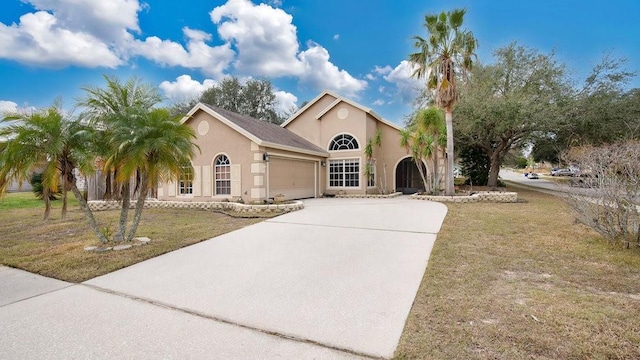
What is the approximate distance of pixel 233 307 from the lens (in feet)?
12.4

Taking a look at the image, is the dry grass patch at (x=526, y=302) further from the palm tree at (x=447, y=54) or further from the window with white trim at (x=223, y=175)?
the window with white trim at (x=223, y=175)

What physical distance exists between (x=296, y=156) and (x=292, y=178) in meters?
1.28

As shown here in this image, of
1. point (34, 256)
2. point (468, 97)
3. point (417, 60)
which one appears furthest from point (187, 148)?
point (468, 97)

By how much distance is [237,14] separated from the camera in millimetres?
17047

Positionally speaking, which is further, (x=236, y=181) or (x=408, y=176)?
(x=408, y=176)

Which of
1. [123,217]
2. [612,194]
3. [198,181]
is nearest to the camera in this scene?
[612,194]

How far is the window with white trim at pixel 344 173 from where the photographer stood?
1967 cm

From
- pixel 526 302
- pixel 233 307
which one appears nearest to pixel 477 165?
pixel 526 302

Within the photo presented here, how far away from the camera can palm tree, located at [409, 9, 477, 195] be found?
15.8 meters

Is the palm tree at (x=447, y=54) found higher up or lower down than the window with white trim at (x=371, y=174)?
higher up

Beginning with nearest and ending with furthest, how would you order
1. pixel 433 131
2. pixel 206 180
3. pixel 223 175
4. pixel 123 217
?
pixel 123 217 < pixel 223 175 < pixel 206 180 < pixel 433 131

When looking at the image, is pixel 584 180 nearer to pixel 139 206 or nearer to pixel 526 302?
pixel 526 302

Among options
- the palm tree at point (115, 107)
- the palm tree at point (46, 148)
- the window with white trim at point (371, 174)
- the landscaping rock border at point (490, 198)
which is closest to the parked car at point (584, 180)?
the landscaping rock border at point (490, 198)

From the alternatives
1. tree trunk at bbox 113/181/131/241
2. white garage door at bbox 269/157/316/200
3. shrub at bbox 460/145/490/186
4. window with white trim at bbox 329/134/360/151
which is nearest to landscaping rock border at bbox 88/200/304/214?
white garage door at bbox 269/157/316/200
